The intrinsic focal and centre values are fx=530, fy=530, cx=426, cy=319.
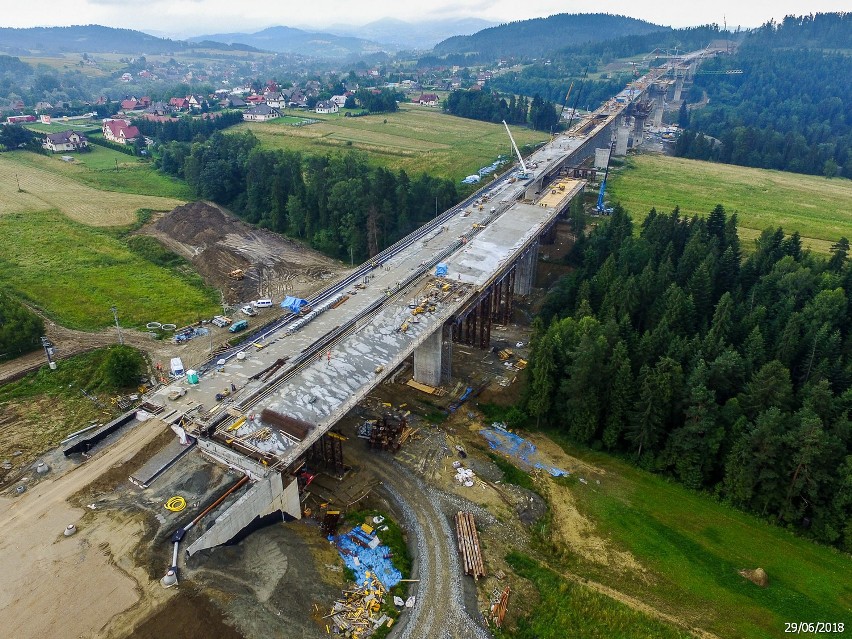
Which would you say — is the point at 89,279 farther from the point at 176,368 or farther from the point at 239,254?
the point at 176,368

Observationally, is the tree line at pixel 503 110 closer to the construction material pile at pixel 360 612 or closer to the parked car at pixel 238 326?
the parked car at pixel 238 326

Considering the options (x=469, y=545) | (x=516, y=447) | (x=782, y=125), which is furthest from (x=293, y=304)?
(x=782, y=125)

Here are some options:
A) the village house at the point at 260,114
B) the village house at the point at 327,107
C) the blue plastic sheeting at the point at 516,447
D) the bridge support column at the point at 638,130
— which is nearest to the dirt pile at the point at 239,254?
the blue plastic sheeting at the point at 516,447

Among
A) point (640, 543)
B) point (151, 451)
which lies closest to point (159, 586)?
point (151, 451)

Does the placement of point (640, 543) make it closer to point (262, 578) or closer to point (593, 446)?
point (593, 446)

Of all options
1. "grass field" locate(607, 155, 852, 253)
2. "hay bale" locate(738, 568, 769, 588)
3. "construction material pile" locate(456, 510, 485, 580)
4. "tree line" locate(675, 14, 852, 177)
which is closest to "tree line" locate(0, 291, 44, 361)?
"construction material pile" locate(456, 510, 485, 580)
